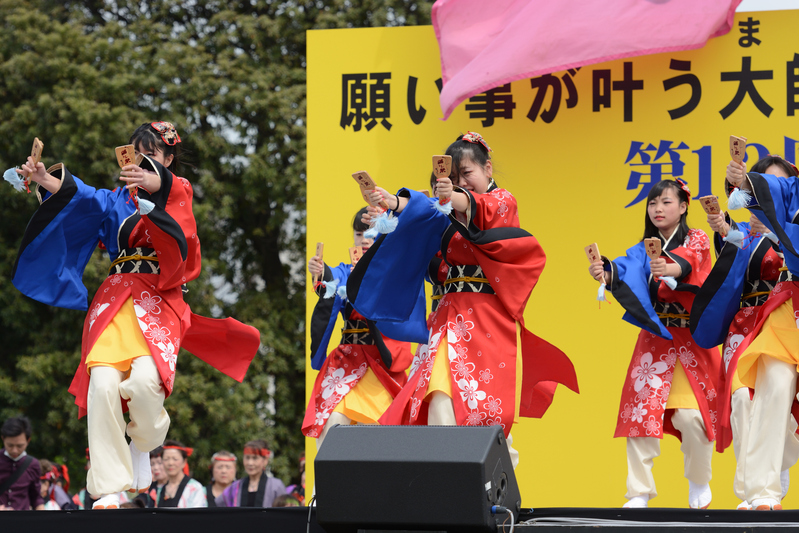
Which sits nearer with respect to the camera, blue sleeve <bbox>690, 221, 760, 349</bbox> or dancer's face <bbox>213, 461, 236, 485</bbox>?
blue sleeve <bbox>690, 221, 760, 349</bbox>

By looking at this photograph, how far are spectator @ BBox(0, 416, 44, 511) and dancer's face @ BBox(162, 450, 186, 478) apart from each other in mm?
891

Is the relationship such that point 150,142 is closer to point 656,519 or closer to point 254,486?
point 656,519

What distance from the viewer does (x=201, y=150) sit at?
11258mm

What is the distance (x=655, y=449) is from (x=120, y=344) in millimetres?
2684

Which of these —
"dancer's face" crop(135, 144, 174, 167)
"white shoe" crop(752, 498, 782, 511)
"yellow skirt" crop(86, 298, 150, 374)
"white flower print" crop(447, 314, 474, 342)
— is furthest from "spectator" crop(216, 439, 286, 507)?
"white shoe" crop(752, 498, 782, 511)

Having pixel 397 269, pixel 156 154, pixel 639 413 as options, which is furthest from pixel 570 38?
pixel 156 154

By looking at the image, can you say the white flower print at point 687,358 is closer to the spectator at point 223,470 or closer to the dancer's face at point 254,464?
the dancer's face at point 254,464

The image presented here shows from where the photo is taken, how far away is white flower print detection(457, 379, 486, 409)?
12.2ft

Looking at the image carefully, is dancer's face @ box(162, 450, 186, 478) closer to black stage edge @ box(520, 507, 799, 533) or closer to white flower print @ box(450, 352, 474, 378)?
white flower print @ box(450, 352, 474, 378)

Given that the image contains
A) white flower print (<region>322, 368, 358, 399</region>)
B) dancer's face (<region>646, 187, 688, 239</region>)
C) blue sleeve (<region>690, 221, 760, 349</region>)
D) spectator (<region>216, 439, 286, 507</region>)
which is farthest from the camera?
spectator (<region>216, 439, 286, 507</region>)

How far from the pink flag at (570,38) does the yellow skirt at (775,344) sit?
2.55m

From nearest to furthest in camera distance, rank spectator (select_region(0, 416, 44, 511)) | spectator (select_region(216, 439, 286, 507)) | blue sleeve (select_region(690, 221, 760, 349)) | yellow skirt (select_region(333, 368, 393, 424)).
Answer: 1. blue sleeve (select_region(690, 221, 760, 349))
2. yellow skirt (select_region(333, 368, 393, 424))
3. spectator (select_region(0, 416, 44, 511))
4. spectator (select_region(216, 439, 286, 507))

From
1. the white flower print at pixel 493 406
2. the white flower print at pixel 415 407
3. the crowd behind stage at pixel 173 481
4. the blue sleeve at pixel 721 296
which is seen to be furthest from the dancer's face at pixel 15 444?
the blue sleeve at pixel 721 296

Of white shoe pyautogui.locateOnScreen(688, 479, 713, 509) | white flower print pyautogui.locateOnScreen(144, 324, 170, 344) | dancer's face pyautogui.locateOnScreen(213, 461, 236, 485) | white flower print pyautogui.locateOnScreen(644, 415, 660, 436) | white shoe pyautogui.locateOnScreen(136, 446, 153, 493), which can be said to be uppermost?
white flower print pyautogui.locateOnScreen(144, 324, 170, 344)
